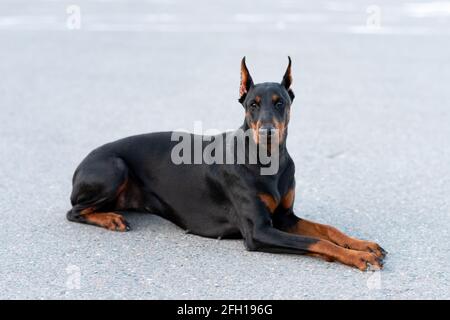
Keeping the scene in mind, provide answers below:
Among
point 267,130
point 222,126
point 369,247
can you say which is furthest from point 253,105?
point 222,126

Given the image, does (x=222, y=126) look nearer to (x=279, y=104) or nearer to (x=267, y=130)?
(x=279, y=104)

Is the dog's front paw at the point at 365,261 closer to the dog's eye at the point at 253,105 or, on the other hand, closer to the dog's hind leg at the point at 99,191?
the dog's eye at the point at 253,105

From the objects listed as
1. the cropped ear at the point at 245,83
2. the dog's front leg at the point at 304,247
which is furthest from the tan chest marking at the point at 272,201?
the cropped ear at the point at 245,83

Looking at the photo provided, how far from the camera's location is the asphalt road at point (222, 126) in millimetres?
4789

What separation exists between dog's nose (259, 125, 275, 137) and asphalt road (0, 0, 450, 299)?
0.77m

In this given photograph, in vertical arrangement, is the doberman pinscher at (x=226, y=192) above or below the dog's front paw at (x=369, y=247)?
above

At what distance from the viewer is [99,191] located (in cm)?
562

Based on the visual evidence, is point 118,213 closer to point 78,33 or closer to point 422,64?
point 422,64

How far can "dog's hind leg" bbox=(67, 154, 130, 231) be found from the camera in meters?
5.60

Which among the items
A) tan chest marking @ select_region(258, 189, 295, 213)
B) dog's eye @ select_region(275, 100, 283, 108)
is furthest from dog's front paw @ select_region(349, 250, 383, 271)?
dog's eye @ select_region(275, 100, 283, 108)

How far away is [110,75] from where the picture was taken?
1097cm

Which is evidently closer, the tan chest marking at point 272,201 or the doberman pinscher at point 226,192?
the doberman pinscher at point 226,192

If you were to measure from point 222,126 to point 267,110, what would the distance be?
3.54 meters
